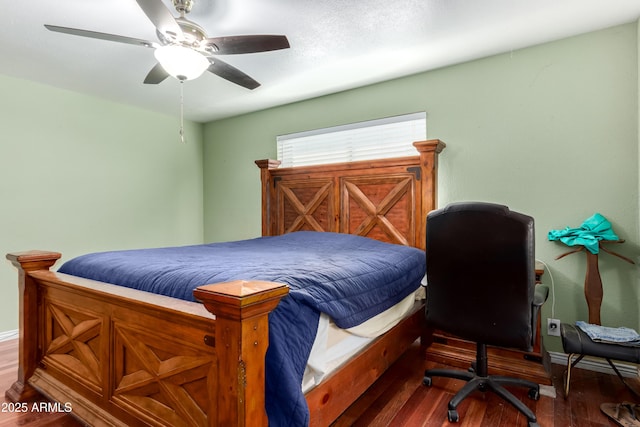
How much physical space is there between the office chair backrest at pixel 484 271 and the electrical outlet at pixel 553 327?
1118mm

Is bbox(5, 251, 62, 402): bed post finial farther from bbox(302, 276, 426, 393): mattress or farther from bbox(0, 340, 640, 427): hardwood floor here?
bbox(302, 276, 426, 393): mattress

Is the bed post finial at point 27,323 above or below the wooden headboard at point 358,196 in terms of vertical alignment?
below

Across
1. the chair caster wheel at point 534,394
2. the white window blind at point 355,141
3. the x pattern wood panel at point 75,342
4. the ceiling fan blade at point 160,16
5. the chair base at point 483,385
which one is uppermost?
the ceiling fan blade at point 160,16

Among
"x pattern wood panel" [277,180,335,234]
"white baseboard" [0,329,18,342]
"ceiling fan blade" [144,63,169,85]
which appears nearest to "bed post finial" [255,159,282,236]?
"x pattern wood panel" [277,180,335,234]

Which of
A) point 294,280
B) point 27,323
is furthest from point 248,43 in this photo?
point 27,323

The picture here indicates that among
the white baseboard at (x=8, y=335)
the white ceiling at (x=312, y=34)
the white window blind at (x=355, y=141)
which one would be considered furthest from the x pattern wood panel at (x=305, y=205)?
the white baseboard at (x=8, y=335)

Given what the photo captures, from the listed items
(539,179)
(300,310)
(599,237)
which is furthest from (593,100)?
(300,310)

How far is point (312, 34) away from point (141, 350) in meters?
2.21

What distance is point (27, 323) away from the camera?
2059 mm

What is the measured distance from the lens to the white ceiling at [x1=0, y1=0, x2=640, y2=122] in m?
2.14

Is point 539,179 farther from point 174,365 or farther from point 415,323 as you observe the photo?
point 174,365

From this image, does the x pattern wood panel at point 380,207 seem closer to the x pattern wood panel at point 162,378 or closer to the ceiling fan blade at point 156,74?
the ceiling fan blade at point 156,74

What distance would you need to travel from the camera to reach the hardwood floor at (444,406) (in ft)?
5.97

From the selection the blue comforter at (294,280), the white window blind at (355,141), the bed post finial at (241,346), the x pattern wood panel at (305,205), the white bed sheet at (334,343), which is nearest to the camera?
the bed post finial at (241,346)
